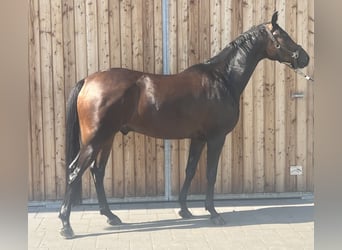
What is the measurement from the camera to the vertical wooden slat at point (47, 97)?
5.15m

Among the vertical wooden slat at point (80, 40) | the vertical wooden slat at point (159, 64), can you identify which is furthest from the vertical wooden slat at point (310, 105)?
the vertical wooden slat at point (80, 40)

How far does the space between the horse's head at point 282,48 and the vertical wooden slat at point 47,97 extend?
244 centimetres

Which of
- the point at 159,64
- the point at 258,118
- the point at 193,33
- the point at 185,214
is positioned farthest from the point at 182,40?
the point at 185,214

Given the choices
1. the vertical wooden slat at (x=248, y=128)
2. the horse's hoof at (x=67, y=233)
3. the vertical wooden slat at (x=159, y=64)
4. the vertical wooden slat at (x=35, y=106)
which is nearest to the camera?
the horse's hoof at (x=67, y=233)

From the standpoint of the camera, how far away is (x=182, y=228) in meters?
→ 4.50

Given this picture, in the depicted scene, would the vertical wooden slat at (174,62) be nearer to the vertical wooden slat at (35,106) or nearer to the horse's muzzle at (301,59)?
the horse's muzzle at (301,59)

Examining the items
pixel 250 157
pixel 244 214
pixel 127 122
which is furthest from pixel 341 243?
pixel 250 157

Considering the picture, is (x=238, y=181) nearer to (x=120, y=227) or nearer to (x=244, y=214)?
(x=244, y=214)

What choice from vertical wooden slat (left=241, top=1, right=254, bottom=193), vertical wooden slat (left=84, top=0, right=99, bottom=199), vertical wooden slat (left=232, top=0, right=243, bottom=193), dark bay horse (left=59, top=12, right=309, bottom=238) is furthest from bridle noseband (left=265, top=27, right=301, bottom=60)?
vertical wooden slat (left=84, top=0, right=99, bottom=199)

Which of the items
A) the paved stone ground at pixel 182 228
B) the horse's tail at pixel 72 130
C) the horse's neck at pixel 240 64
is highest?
the horse's neck at pixel 240 64

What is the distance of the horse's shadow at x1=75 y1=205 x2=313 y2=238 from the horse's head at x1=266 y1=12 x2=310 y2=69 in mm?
1587

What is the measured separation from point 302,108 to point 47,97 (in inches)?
119

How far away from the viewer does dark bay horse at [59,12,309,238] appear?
4.30 meters

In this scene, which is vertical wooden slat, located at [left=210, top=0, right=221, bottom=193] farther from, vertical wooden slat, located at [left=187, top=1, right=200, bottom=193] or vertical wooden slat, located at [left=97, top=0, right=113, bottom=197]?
vertical wooden slat, located at [left=97, top=0, right=113, bottom=197]
